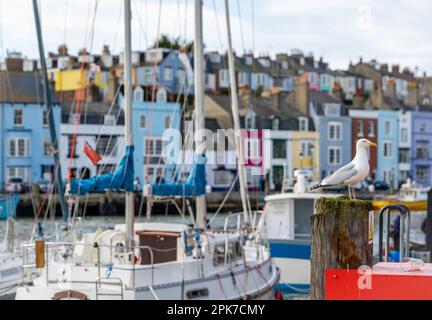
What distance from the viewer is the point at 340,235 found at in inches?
340

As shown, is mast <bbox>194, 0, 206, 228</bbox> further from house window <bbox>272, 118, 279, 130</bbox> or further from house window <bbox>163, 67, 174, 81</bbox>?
house window <bbox>163, 67, 174, 81</bbox>

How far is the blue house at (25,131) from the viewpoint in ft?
220

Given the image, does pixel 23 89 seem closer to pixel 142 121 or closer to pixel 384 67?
pixel 142 121

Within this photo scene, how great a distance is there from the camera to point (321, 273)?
Result: 28.8 feet

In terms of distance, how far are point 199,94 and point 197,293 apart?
5.42 meters

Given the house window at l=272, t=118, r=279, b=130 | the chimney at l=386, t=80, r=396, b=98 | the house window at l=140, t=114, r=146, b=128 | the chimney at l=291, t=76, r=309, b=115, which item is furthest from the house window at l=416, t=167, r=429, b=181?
the house window at l=140, t=114, r=146, b=128

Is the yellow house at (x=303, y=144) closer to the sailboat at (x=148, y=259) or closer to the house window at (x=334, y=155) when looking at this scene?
the house window at (x=334, y=155)

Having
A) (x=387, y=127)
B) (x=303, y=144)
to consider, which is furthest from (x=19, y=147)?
(x=387, y=127)

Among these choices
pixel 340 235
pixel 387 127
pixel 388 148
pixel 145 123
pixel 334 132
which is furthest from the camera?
pixel 388 148

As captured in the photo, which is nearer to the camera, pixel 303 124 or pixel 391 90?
pixel 303 124

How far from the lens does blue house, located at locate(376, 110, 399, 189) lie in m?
85.2

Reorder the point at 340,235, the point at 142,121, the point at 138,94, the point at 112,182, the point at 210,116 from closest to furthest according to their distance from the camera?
the point at 340,235 → the point at 112,182 → the point at 142,121 → the point at 138,94 → the point at 210,116

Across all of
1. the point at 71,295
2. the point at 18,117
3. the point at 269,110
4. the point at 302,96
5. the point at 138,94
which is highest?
the point at 302,96
